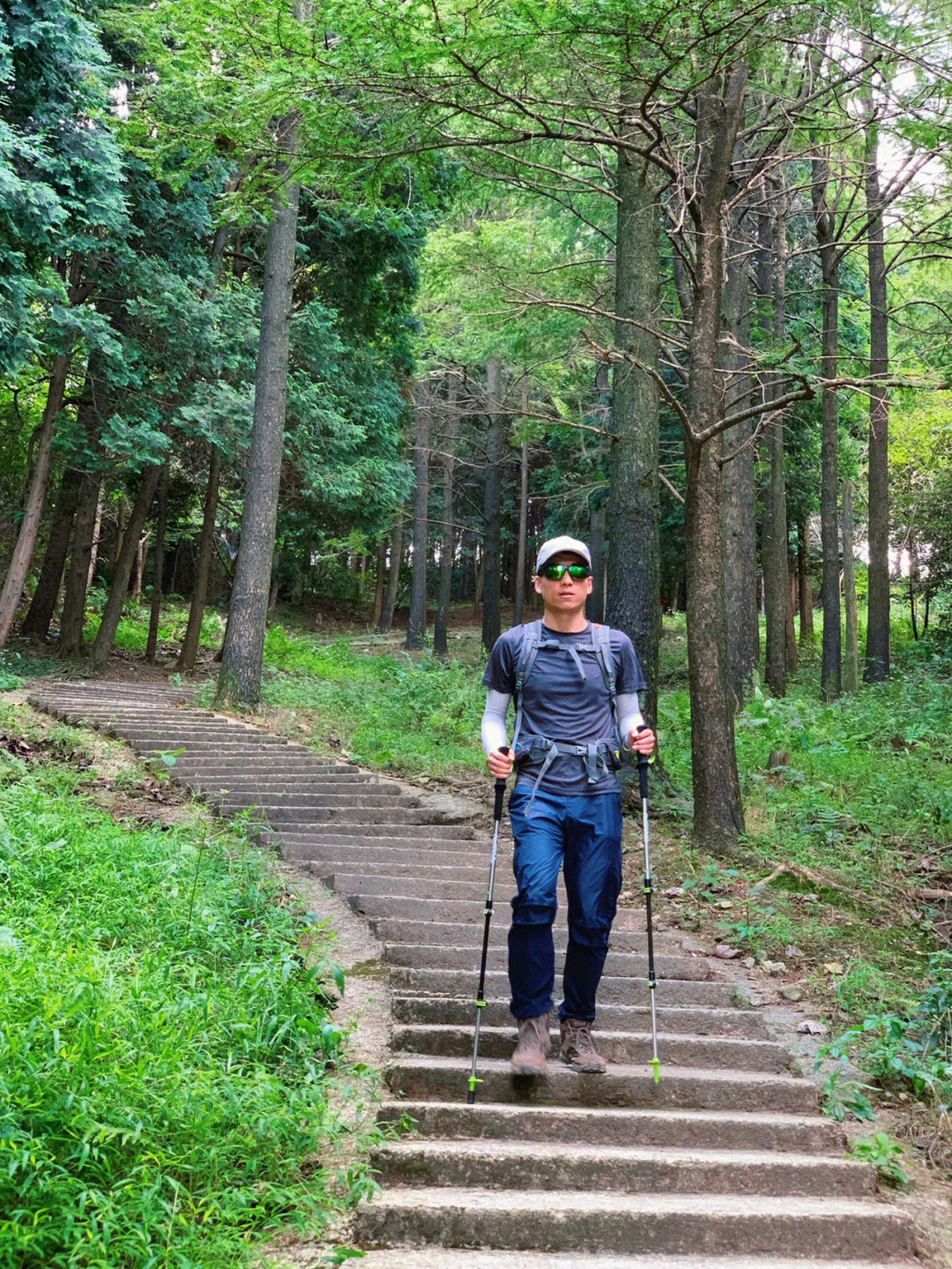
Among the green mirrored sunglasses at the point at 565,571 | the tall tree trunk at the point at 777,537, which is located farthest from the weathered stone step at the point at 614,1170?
the tall tree trunk at the point at 777,537

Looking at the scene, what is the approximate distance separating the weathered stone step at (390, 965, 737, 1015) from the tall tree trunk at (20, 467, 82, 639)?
1680 cm

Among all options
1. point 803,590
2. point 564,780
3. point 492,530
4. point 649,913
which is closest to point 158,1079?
point 564,780

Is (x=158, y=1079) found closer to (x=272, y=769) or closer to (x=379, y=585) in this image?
(x=272, y=769)

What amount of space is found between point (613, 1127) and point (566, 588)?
2111 millimetres

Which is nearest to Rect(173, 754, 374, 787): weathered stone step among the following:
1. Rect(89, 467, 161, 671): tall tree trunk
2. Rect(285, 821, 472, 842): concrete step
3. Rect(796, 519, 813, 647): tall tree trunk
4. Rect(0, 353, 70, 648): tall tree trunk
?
Rect(285, 821, 472, 842): concrete step

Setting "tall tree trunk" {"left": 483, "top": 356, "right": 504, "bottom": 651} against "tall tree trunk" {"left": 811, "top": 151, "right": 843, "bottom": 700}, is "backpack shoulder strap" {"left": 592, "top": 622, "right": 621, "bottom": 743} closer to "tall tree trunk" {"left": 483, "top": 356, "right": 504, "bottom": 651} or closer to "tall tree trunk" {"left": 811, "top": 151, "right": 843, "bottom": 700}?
"tall tree trunk" {"left": 811, "top": 151, "right": 843, "bottom": 700}

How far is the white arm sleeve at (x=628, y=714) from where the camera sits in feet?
13.4

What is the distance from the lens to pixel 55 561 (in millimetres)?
19531

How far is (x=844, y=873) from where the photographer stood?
648 cm

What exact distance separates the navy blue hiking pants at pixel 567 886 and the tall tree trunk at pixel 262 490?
31.1ft

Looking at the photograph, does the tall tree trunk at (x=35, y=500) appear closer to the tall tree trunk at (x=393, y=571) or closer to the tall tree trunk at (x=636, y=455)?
the tall tree trunk at (x=636, y=455)

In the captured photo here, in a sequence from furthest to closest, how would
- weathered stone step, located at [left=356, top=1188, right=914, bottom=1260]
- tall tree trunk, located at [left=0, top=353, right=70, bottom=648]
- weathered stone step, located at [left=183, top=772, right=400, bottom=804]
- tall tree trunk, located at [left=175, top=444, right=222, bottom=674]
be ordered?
tall tree trunk, located at [left=175, top=444, right=222, bottom=674] < tall tree trunk, located at [left=0, top=353, right=70, bottom=648] < weathered stone step, located at [left=183, top=772, right=400, bottom=804] < weathered stone step, located at [left=356, top=1188, right=914, bottom=1260]

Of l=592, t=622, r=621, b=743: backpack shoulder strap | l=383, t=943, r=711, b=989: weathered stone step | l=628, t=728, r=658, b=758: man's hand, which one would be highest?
l=592, t=622, r=621, b=743: backpack shoulder strap

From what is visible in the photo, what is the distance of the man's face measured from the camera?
4117 mm
